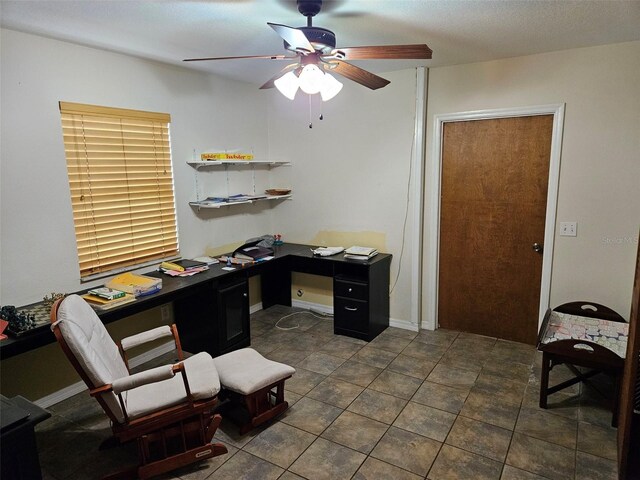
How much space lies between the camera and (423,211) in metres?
3.87

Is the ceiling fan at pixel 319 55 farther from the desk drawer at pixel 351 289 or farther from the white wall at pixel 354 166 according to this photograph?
the desk drawer at pixel 351 289

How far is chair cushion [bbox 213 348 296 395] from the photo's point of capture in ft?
7.97

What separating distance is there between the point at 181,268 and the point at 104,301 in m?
0.76

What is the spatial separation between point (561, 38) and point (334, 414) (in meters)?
2.94

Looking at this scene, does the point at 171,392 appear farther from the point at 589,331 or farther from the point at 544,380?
the point at 589,331

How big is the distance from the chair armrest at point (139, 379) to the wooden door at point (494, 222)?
2733 mm

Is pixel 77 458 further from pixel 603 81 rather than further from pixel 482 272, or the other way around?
pixel 603 81

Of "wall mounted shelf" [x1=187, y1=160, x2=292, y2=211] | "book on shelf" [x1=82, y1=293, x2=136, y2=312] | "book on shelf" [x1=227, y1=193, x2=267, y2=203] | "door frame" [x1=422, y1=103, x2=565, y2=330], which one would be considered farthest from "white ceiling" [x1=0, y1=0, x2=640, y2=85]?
"book on shelf" [x1=82, y1=293, x2=136, y2=312]

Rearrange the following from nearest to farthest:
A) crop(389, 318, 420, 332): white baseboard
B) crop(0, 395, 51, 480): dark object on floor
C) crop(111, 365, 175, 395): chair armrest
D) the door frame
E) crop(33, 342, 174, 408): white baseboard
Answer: crop(0, 395, 51, 480): dark object on floor
crop(111, 365, 175, 395): chair armrest
crop(33, 342, 174, 408): white baseboard
the door frame
crop(389, 318, 420, 332): white baseboard

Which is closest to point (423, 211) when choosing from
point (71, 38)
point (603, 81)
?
point (603, 81)

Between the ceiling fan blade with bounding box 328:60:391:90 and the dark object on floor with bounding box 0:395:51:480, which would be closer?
the dark object on floor with bounding box 0:395:51:480

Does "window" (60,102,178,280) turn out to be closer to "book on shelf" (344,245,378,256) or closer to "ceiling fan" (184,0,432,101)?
"ceiling fan" (184,0,432,101)

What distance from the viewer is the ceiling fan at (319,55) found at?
2.05 metres

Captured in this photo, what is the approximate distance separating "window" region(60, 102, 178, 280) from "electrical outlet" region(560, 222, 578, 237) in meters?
3.22
